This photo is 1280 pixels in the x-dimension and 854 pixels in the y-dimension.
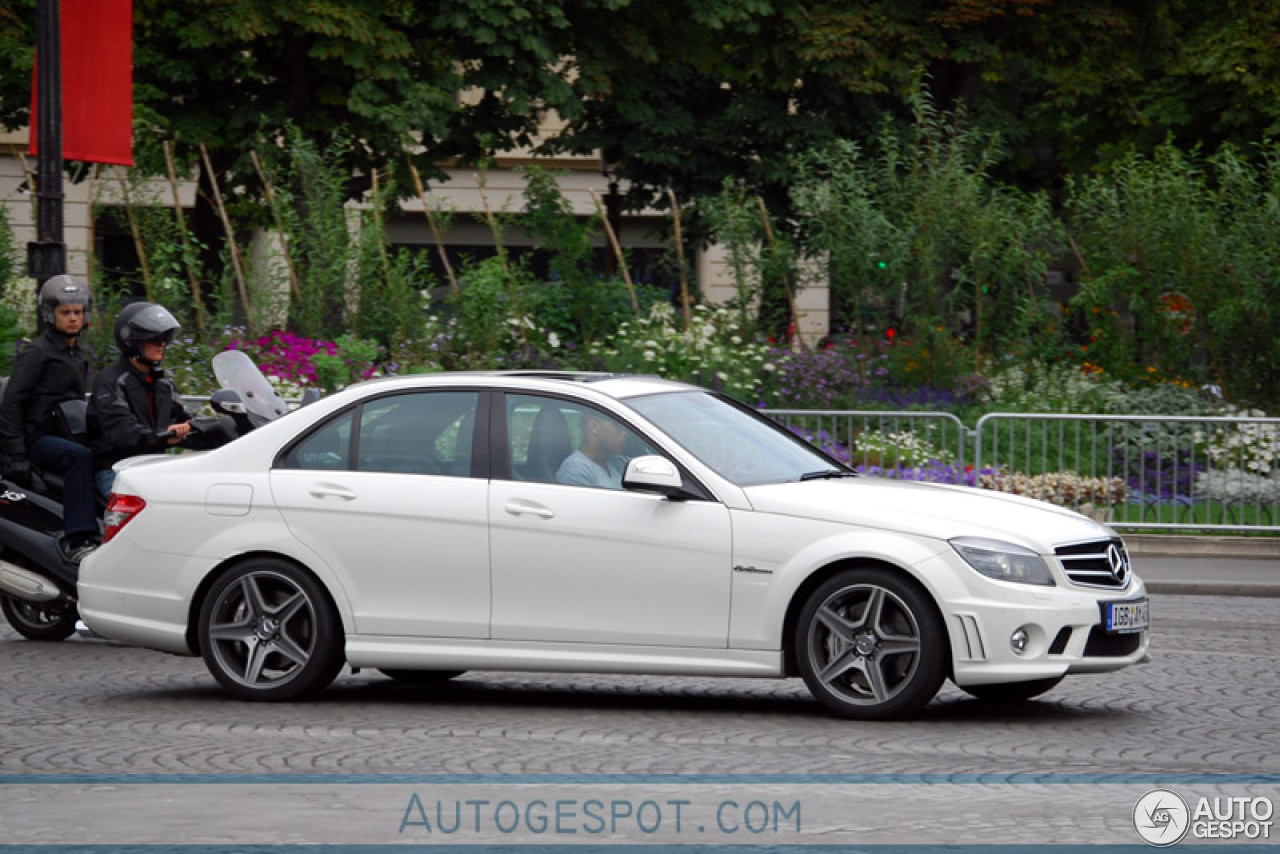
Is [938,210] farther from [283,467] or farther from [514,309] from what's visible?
[283,467]

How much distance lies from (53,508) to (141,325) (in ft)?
3.70

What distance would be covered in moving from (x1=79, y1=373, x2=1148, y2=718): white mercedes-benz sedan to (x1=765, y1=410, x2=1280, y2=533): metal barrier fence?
24.2 feet

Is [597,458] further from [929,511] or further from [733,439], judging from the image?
[929,511]

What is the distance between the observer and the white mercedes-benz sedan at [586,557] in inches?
348

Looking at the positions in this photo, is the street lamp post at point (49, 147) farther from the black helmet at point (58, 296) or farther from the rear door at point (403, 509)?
the rear door at point (403, 509)

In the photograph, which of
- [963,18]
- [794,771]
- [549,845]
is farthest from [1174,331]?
[549,845]

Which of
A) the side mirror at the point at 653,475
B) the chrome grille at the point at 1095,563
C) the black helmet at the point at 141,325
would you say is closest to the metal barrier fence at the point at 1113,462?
the black helmet at the point at 141,325

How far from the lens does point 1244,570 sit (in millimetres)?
16891

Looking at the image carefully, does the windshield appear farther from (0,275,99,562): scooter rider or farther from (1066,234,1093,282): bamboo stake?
(1066,234,1093,282): bamboo stake

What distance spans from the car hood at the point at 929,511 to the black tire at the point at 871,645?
0.23 meters

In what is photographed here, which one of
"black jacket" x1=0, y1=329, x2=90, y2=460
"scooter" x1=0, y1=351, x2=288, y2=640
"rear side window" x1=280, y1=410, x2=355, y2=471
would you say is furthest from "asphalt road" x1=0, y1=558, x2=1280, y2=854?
"black jacket" x1=0, y1=329, x2=90, y2=460

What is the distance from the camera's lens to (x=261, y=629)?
32.1 ft

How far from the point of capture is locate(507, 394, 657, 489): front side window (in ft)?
31.1

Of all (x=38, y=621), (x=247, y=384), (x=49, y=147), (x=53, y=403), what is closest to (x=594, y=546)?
(x=247, y=384)
